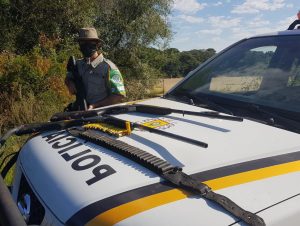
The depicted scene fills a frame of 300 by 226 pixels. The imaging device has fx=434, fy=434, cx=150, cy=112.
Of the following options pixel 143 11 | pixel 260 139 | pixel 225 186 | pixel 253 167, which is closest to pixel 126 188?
pixel 225 186

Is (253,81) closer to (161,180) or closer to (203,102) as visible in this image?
(203,102)

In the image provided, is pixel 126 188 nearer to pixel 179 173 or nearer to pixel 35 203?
pixel 179 173

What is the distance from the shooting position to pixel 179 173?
1.78 metres

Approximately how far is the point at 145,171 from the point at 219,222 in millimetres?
465

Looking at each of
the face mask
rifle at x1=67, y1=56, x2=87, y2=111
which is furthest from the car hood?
the face mask

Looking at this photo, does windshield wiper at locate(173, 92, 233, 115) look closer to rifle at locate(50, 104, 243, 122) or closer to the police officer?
rifle at locate(50, 104, 243, 122)

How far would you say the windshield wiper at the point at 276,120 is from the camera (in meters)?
2.30

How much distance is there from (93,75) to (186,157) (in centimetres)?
315

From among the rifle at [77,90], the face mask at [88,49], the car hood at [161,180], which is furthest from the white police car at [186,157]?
the face mask at [88,49]

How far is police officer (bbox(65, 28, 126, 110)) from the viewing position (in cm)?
488

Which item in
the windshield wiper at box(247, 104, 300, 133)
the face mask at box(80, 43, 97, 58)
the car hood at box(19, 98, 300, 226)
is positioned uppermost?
the face mask at box(80, 43, 97, 58)

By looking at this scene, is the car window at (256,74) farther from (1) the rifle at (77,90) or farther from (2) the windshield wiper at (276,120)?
(1) the rifle at (77,90)

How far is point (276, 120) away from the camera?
2410 mm

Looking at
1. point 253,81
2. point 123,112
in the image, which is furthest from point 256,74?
point 123,112
